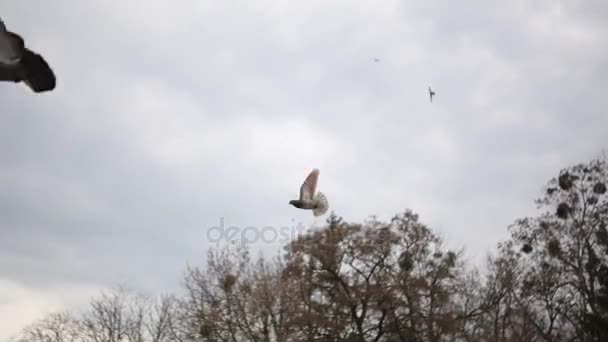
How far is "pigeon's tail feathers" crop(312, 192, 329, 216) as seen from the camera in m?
8.74

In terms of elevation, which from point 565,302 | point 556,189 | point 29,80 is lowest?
point 29,80

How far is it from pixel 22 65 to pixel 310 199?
6.70 m

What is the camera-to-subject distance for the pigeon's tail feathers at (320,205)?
8.74 m

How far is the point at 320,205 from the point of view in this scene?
8.82 m

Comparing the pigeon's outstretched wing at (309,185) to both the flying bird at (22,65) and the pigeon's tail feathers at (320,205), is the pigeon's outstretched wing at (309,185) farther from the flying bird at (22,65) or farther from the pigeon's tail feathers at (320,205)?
the flying bird at (22,65)

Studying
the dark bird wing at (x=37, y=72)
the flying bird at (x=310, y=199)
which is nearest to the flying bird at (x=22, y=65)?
the dark bird wing at (x=37, y=72)

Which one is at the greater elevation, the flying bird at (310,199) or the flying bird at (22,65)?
the flying bird at (310,199)

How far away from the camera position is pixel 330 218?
113 feet

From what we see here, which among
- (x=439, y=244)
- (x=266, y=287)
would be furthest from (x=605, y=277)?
(x=266, y=287)

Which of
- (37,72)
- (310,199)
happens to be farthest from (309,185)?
(37,72)

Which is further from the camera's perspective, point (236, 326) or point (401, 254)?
Answer: point (401, 254)

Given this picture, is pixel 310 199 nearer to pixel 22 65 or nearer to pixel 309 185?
pixel 309 185

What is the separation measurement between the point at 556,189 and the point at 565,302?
7.02m

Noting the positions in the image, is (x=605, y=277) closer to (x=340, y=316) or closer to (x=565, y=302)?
(x=565, y=302)
